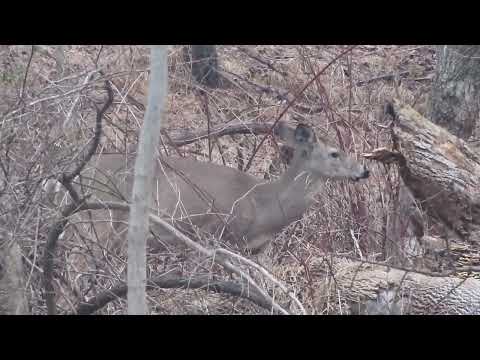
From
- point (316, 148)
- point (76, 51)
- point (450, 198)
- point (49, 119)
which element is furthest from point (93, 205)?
point (76, 51)

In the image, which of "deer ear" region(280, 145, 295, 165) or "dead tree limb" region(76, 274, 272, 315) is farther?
"deer ear" region(280, 145, 295, 165)

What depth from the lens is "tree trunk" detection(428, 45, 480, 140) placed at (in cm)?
736

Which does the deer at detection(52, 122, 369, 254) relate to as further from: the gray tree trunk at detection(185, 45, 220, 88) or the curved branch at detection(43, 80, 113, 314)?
the curved branch at detection(43, 80, 113, 314)

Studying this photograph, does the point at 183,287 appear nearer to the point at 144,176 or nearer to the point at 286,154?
the point at 144,176

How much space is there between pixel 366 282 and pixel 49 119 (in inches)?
81.6

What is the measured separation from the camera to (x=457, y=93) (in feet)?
24.3

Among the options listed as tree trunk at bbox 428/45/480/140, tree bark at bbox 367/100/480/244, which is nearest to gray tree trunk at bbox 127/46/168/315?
tree bark at bbox 367/100/480/244

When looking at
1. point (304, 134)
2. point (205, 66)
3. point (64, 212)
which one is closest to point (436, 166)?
point (304, 134)

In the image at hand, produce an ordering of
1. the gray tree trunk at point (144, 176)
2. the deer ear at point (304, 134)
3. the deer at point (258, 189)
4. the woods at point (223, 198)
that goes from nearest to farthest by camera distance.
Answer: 1. the gray tree trunk at point (144, 176)
2. the woods at point (223, 198)
3. the deer at point (258, 189)
4. the deer ear at point (304, 134)

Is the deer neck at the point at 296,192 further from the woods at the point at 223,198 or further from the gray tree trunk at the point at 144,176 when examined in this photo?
the gray tree trunk at the point at 144,176

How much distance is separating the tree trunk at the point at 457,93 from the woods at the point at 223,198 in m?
0.01

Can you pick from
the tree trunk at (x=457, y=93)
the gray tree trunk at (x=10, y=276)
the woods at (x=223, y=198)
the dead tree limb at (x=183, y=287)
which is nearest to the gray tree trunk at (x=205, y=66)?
the woods at (x=223, y=198)

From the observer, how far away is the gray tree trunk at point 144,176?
3.09 metres
